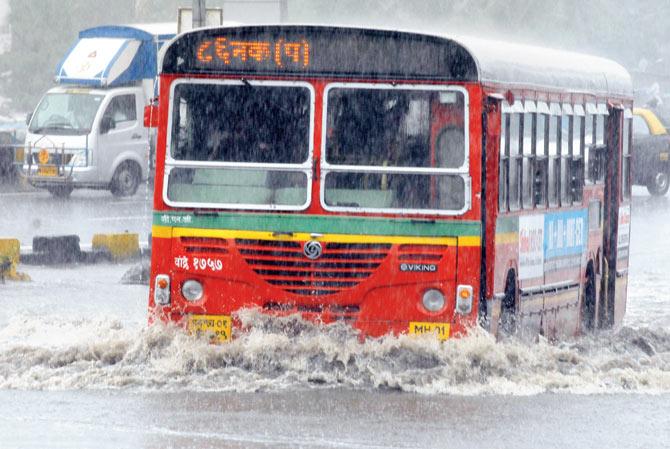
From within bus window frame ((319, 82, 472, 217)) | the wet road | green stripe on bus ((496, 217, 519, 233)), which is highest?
bus window frame ((319, 82, 472, 217))

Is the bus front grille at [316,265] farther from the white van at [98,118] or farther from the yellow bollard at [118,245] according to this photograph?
the white van at [98,118]

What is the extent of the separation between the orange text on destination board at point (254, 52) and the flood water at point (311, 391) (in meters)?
1.70

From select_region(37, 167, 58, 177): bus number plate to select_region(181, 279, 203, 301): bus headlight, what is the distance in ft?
71.7

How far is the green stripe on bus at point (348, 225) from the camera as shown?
458 inches

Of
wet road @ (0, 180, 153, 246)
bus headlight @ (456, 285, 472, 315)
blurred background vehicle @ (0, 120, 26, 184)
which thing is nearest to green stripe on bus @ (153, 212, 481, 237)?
bus headlight @ (456, 285, 472, 315)

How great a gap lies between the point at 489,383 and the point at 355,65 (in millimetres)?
2282

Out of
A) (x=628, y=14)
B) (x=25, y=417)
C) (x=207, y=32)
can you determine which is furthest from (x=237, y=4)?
(x=628, y=14)

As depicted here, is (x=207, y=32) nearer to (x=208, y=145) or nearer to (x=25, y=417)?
(x=208, y=145)

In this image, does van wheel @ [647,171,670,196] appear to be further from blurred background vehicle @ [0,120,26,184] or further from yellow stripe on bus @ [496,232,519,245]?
yellow stripe on bus @ [496,232,519,245]

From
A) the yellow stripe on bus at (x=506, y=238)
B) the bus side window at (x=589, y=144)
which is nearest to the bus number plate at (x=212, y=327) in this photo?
the yellow stripe on bus at (x=506, y=238)

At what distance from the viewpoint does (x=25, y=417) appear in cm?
1014

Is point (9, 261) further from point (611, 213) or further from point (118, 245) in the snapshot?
point (611, 213)

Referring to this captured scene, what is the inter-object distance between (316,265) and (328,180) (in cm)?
58

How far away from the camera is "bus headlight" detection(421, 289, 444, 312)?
1167 cm
